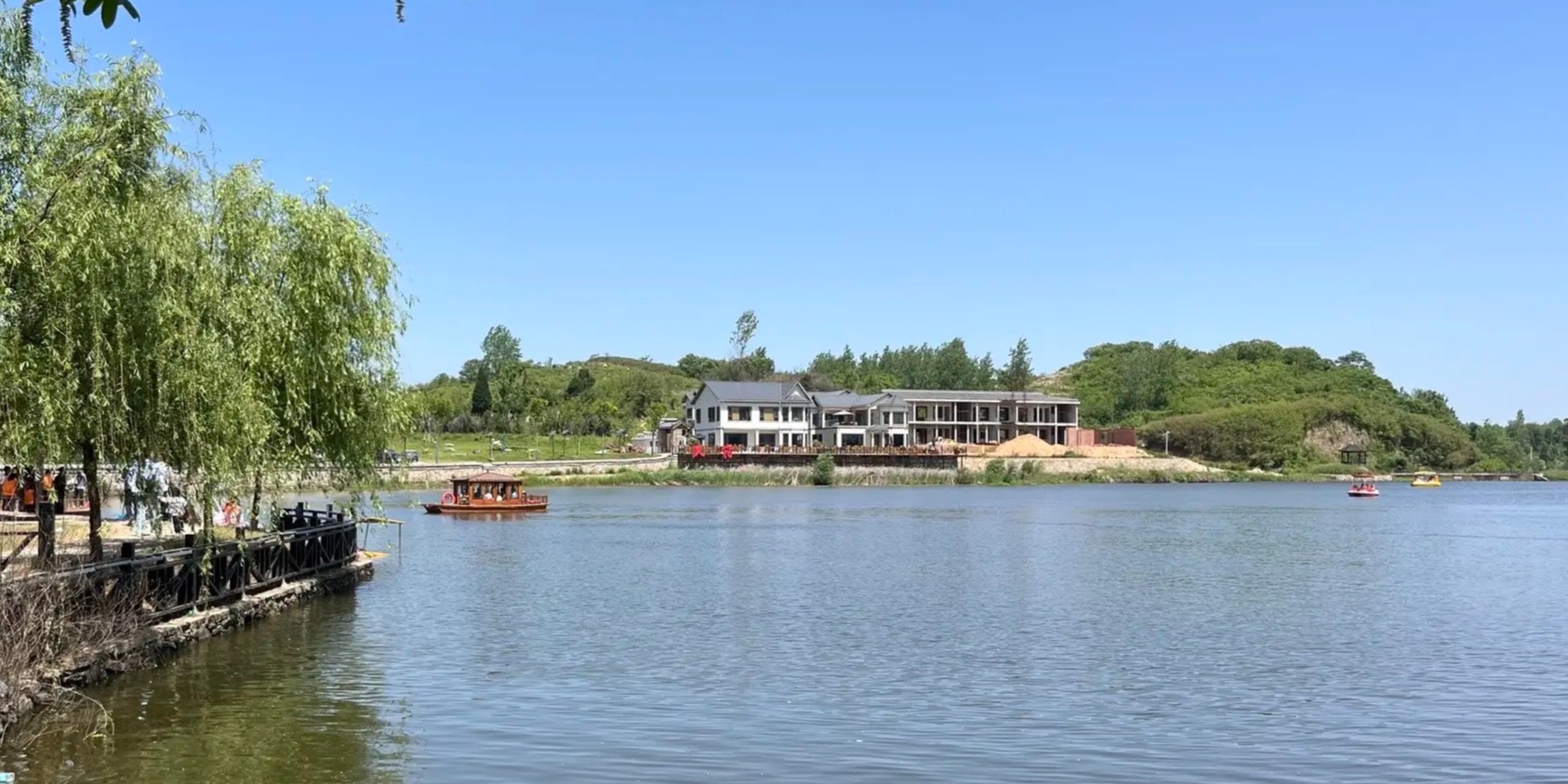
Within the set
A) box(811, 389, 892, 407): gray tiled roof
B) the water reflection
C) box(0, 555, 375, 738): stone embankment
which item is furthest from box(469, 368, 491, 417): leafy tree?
the water reflection

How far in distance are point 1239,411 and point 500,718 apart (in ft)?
491

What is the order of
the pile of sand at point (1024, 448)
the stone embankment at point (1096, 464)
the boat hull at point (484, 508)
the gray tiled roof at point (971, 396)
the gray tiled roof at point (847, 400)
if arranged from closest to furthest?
the boat hull at point (484, 508), the stone embankment at point (1096, 464), the pile of sand at point (1024, 448), the gray tiled roof at point (847, 400), the gray tiled roof at point (971, 396)

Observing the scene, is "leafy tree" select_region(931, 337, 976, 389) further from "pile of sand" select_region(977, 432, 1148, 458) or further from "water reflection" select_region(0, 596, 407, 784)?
"water reflection" select_region(0, 596, 407, 784)

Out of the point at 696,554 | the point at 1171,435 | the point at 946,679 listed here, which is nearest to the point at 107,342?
the point at 946,679

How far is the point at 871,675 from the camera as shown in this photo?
20.9m

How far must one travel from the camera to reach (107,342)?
17.4m

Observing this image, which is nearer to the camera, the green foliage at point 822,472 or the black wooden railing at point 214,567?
the black wooden railing at point 214,567

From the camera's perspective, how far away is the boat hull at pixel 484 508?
67.3 metres

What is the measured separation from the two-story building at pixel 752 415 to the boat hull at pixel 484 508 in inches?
2110

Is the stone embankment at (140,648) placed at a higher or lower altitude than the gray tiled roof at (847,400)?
lower

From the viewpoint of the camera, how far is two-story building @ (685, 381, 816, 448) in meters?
123

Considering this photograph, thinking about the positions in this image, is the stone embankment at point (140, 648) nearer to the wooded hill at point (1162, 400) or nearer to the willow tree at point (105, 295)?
the willow tree at point (105, 295)

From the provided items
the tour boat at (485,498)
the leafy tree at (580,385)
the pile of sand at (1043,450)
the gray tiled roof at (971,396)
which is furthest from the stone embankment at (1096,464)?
the tour boat at (485,498)

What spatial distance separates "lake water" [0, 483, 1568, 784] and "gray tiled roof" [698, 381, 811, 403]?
79245 mm
